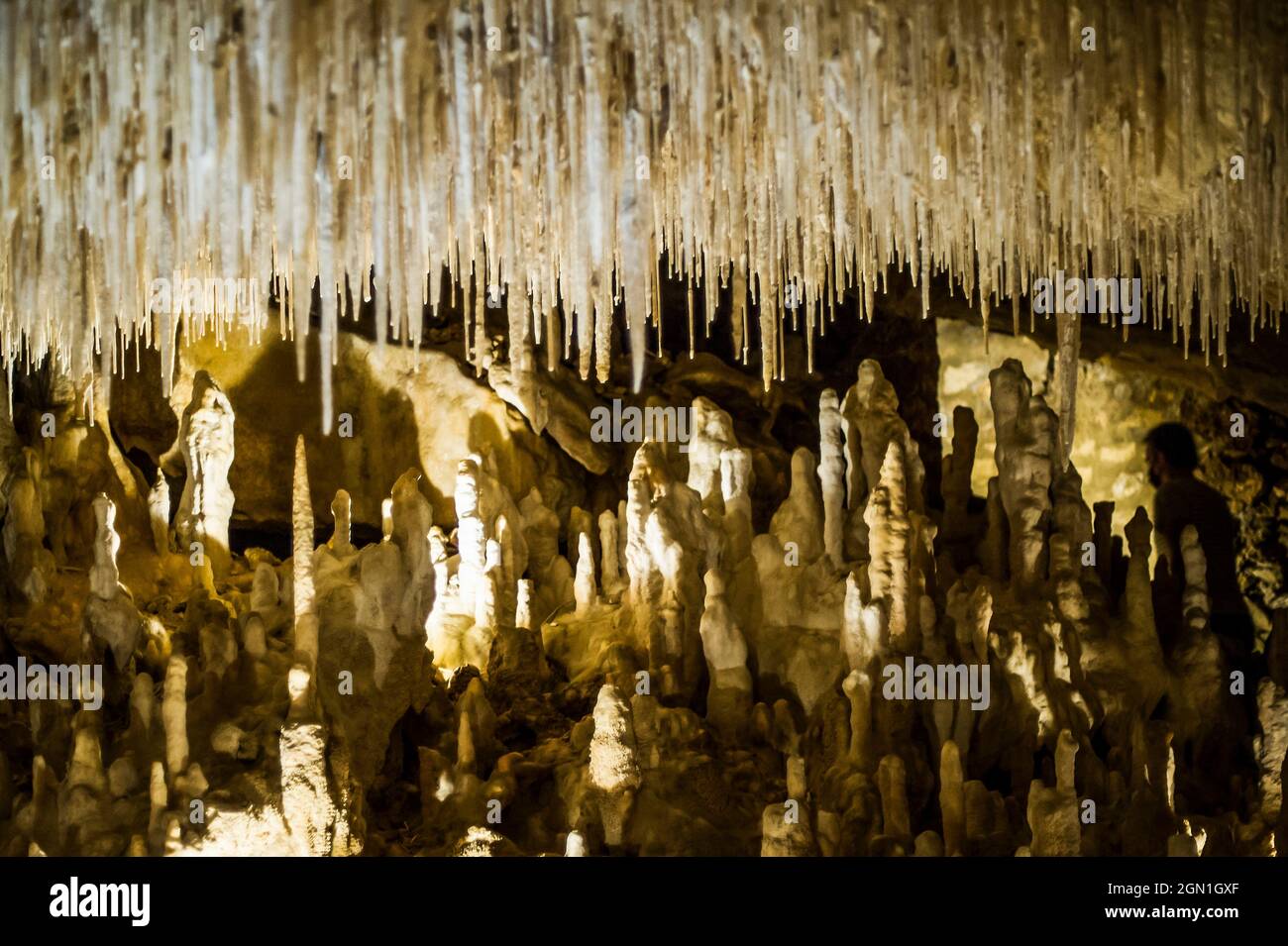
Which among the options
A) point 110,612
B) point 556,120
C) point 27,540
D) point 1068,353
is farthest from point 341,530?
point 556,120

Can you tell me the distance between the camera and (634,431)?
15.5 m

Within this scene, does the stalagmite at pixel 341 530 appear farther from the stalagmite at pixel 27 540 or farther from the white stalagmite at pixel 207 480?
the stalagmite at pixel 27 540

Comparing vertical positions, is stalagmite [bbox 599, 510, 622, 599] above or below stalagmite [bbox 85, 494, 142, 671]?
above

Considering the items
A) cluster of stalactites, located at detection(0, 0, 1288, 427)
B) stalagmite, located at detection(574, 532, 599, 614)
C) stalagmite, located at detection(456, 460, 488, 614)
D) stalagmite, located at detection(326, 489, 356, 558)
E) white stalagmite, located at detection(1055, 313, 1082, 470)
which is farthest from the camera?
stalagmite, located at detection(456, 460, 488, 614)

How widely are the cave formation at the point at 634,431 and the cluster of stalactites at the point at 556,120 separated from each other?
0.02m

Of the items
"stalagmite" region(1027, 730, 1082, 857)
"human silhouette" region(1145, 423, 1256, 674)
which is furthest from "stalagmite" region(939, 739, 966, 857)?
"human silhouette" region(1145, 423, 1256, 674)

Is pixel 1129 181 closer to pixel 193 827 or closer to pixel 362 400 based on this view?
pixel 193 827

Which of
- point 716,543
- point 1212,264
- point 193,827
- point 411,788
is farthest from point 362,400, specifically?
point 1212,264

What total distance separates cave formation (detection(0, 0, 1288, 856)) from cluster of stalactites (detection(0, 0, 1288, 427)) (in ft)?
0.06

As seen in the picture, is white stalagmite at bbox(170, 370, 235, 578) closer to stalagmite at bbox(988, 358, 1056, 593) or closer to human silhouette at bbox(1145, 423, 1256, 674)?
stalagmite at bbox(988, 358, 1056, 593)

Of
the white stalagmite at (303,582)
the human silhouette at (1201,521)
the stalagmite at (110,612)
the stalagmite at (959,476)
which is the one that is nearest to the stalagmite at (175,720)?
the white stalagmite at (303,582)

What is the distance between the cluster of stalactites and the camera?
5.71 metres

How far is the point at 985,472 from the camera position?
1628cm

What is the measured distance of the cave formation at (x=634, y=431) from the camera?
596cm
